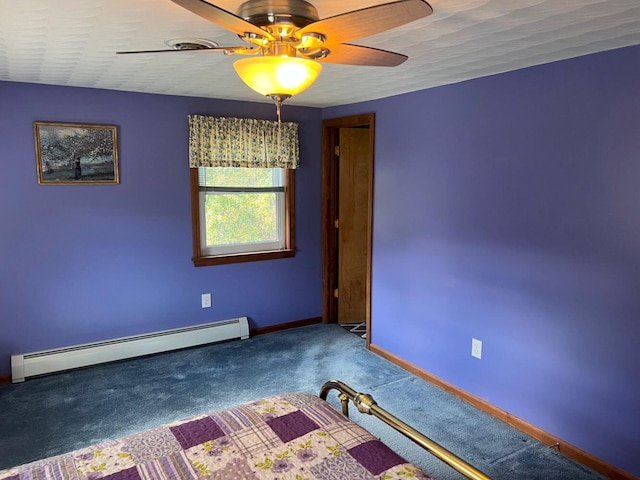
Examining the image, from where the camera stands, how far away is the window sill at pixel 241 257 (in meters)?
4.09

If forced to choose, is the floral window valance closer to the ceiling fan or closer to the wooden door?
the wooden door

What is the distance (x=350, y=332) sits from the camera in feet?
14.9

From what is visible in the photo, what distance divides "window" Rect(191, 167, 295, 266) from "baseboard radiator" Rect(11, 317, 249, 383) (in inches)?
23.3

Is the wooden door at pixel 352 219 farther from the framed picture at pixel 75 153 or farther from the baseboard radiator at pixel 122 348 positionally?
the framed picture at pixel 75 153

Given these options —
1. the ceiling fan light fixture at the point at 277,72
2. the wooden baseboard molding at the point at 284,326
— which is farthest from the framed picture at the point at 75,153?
the ceiling fan light fixture at the point at 277,72

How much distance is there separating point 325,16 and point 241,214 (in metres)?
2.68

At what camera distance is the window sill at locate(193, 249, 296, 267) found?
409 centimetres

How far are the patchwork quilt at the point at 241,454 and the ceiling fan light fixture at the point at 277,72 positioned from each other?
1.22 metres

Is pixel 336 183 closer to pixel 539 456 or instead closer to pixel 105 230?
pixel 105 230

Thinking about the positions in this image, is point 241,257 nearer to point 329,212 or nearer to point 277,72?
point 329,212

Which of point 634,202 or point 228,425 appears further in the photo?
point 634,202

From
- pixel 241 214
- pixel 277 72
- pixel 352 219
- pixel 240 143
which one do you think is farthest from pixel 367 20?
pixel 352 219

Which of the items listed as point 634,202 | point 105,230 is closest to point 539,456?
point 634,202

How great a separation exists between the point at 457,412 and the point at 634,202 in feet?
5.41
